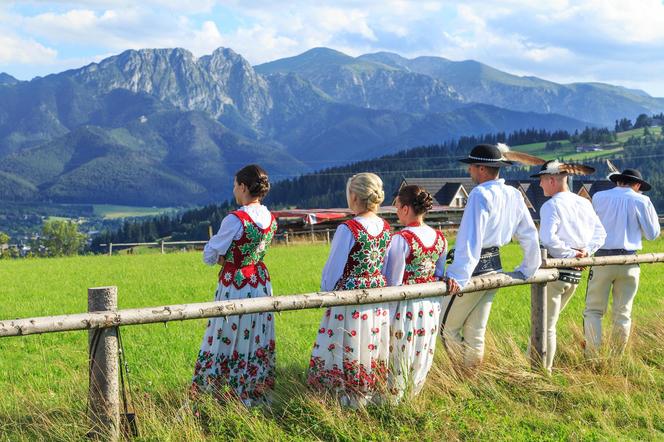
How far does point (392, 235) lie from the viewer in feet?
21.1

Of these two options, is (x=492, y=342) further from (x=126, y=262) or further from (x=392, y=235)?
(x=126, y=262)

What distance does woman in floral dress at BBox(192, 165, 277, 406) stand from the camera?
6297mm

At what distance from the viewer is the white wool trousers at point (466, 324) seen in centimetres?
677

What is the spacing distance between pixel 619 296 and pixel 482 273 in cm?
235

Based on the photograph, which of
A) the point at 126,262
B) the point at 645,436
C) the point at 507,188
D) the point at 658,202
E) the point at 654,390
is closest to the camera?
the point at 645,436

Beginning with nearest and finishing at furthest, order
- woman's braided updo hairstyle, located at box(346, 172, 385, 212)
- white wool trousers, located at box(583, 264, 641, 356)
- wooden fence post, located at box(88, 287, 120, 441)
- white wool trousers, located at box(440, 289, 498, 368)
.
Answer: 1. wooden fence post, located at box(88, 287, 120, 441)
2. woman's braided updo hairstyle, located at box(346, 172, 385, 212)
3. white wool trousers, located at box(440, 289, 498, 368)
4. white wool trousers, located at box(583, 264, 641, 356)

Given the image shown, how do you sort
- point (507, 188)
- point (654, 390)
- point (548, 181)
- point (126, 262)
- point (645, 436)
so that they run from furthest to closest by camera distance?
1. point (126, 262)
2. point (548, 181)
3. point (654, 390)
4. point (507, 188)
5. point (645, 436)

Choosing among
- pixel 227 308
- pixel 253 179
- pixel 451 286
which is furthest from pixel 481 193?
pixel 227 308

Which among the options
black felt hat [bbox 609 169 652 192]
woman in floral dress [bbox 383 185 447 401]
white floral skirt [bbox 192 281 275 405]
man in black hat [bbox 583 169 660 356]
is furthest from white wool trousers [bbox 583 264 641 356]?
white floral skirt [bbox 192 281 275 405]

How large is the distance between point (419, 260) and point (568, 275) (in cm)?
191

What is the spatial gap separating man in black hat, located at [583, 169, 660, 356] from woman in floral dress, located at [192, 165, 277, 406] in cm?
349

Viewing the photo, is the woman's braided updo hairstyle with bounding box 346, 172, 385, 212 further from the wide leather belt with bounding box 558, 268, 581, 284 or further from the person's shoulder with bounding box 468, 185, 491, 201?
the wide leather belt with bounding box 558, 268, 581, 284

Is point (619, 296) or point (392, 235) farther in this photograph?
point (619, 296)

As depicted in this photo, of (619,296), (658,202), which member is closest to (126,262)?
(619,296)
